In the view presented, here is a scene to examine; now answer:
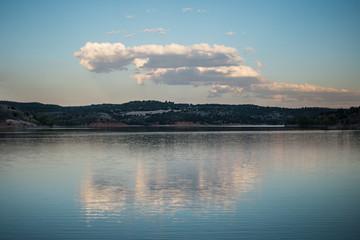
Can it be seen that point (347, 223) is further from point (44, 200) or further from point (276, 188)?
point (44, 200)

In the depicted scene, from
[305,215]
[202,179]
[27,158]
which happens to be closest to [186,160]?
[202,179]

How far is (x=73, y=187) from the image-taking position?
2805cm

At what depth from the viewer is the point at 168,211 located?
66.5 ft

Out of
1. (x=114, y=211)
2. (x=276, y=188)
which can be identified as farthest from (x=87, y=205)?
(x=276, y=188)

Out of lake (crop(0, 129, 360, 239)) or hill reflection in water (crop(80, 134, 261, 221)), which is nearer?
lake (crop(0, 129, 360, 239))

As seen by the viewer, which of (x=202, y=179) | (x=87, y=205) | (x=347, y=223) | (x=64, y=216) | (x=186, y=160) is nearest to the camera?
(x=347, y=223)

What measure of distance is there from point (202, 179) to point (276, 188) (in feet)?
19.9

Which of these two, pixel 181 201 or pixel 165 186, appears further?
pixel 165 186

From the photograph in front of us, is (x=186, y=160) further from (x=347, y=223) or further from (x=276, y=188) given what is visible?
(x=347, y=223)

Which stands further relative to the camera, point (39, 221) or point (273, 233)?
point (39, 221)

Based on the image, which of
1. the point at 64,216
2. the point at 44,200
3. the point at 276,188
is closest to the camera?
the point at 64,216

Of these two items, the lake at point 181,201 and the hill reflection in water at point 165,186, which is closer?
the lake at point 181,201

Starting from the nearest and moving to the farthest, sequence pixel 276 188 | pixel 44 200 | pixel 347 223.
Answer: pixel 347 223 → pixel 44 200 → pixel 276 188

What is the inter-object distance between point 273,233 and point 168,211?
5.55m
